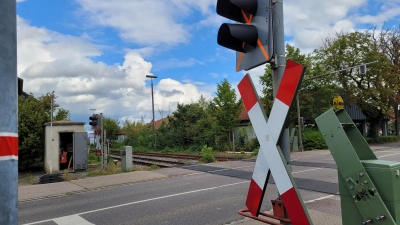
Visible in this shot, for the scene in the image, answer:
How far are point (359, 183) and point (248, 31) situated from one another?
1.58 m

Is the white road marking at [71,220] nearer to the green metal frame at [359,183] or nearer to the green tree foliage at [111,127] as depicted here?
the green metal frame at [359,183]

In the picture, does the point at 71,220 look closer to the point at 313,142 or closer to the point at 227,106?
the point at 227,106

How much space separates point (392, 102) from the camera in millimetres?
36156

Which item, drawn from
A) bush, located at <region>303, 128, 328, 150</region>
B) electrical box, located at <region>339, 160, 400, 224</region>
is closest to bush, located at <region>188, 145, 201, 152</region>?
bush, located at <region>303, 128, 328, 150</region>

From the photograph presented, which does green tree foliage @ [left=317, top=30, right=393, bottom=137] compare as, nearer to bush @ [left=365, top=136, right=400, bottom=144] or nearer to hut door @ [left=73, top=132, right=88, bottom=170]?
bush @ [left=365, top=136, right=400, bottom=144]

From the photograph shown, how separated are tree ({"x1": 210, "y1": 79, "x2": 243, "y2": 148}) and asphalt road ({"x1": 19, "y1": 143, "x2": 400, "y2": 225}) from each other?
53.1 feet

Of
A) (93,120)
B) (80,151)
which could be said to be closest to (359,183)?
(93,120)

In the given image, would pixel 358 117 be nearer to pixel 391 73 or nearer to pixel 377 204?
pixel 391 73

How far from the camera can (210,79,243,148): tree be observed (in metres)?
27.8

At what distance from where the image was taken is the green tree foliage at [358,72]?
34438 millimetres

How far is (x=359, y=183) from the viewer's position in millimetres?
2293

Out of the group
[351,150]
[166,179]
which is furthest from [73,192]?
[351,150]

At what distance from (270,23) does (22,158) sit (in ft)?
61.4

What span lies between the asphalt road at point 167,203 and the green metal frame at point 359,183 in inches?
162
